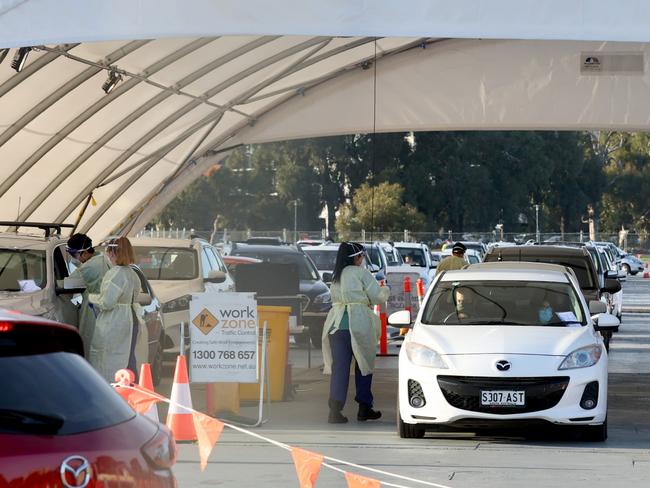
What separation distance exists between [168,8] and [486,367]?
443cm

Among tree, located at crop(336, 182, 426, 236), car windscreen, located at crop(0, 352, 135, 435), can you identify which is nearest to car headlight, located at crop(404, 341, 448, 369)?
car windscreen, located at crop(0, 352, 135, 435)

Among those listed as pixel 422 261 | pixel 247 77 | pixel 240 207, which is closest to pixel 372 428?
pixel 247 77

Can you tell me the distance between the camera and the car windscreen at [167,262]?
20234 mm

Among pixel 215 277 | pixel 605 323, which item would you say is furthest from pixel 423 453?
pixel 215 277

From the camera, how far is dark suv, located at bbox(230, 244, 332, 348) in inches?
942

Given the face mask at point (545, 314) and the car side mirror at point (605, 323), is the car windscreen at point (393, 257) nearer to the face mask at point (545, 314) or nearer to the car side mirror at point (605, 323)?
the car side mirror at point (605, 323)

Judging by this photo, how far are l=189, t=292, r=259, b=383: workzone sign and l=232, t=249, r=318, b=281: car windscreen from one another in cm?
1060

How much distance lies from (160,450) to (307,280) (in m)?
19.7

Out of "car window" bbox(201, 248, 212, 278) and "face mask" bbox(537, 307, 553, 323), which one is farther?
"car window" bbox(201, 248, 212, 278)

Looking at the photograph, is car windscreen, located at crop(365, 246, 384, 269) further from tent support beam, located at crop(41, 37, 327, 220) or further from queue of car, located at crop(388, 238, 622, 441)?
queue of car, located at crop(388, 238, 622, 441)

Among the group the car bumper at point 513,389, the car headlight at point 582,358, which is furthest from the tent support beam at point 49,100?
the car headlight at point 582,358

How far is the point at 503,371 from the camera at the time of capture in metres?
12.4

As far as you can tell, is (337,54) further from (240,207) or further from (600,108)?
(240,207)

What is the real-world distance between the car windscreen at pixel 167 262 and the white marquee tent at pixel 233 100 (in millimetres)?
2436
